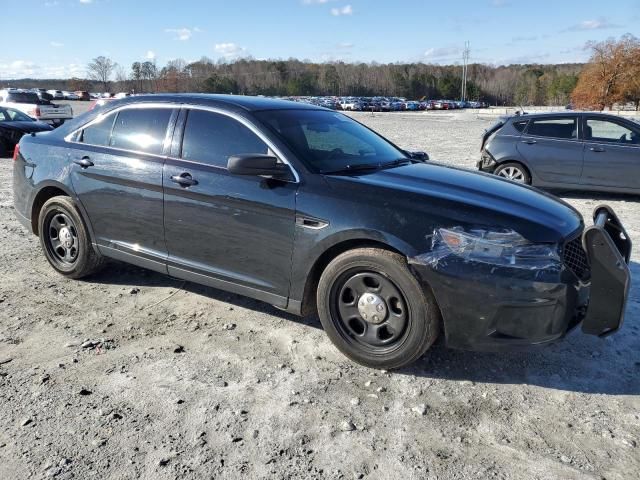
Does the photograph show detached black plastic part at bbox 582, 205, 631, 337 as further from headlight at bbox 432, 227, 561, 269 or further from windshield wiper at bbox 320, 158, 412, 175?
windshield wiper at bbox 320, 158, 412, 175

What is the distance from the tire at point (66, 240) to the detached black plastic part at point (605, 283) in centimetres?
400

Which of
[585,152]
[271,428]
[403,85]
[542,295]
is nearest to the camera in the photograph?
[271,428]

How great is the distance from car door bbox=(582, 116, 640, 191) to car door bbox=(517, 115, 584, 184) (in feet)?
0.53

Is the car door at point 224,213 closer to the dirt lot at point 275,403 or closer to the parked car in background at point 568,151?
the dirt lot at point 275,403

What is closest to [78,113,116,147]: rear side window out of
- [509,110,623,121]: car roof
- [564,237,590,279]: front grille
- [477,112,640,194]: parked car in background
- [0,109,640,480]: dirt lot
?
[0,109,640,480]: dirt lot

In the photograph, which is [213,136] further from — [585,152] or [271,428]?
[585,152]

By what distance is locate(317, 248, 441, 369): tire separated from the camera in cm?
329

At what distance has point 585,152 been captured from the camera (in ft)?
30.1

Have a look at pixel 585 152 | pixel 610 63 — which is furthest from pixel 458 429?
pixel 610 63

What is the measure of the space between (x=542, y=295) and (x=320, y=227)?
141 centimetres

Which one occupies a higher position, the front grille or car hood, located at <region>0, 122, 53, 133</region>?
car hood, located at <region>0, 122, 53, 133</region>

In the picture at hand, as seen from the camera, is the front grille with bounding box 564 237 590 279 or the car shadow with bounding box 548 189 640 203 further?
the car shadow with bounding box 548 189 640 203

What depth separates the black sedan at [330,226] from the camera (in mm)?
3197

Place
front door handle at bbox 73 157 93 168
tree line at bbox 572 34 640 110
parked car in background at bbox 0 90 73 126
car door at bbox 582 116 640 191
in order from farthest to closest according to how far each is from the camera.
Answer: tree line at bbox 572 34 640 110 → parked car in background at bbox 0 90 73 126 → car door at bbox 582 116 640 191 → front door handle at bbox 73 157 93 168
